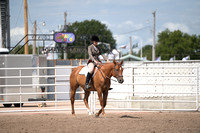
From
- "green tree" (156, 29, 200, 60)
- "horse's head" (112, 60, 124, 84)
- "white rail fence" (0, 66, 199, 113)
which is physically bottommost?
"white rail fence" (0, 66, 199, 113)

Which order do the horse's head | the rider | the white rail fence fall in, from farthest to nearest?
the white rail fence
the rider
the horse's head

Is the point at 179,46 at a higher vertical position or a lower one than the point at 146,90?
higher

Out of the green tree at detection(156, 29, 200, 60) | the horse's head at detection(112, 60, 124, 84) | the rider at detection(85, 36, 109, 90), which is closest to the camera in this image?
the horse's head at detection(112, 60, 124, 84)

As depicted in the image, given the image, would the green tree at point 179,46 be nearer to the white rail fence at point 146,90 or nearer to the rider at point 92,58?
the white rail fence at point 146,90

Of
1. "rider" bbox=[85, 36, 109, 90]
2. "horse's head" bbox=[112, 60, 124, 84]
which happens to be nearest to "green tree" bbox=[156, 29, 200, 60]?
"rider" bbox=[85, 36, 109, 90]

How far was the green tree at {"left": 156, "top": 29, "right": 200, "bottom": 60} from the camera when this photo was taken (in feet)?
282

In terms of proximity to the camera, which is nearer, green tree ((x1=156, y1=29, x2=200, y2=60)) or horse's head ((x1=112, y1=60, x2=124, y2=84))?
horse's head ((x1=112, y1=60, x2=124, y2=84))

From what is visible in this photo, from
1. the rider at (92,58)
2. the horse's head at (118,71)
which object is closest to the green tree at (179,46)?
the rider at (92,58)

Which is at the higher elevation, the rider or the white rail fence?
the rider

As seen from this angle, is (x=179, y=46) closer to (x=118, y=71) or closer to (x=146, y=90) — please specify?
(x=146, y=90)

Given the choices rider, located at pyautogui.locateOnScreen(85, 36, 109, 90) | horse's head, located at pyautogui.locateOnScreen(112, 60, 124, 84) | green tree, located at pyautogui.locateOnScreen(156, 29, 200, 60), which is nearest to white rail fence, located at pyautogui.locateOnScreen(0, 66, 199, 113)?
rider, located at pyautogui.locateOnScreen(85, 36, 109, 90)

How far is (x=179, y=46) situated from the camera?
87750 millimetres

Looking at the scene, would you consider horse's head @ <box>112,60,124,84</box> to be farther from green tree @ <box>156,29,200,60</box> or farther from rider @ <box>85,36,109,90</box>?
green tree @ <box>156,29,200,60</box>

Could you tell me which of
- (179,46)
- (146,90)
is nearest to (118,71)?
(146,90)
